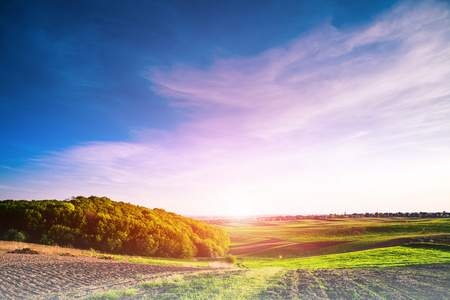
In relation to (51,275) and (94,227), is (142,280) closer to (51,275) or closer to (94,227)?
(51,275)

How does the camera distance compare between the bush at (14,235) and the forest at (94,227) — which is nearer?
the bush at (14,235)

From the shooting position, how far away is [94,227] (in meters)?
31.4

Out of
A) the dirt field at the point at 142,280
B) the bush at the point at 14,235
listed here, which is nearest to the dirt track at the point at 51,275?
the dirt field at the point at 142,280

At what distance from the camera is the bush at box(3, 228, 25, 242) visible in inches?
1075

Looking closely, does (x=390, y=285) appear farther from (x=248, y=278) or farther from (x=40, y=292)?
(x=40, y=292)

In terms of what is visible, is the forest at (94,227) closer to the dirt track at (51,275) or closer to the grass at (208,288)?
the dirt track at (51,275)

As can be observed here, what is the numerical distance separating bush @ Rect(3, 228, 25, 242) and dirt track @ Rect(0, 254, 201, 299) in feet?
35.6

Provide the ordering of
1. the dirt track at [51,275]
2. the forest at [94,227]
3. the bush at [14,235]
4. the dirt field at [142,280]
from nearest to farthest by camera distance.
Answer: the dirt track at [51,275] < the dirt field at [142,280] < the bush at [14,235] < the forest at [94,227]

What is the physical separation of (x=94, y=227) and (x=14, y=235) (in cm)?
850

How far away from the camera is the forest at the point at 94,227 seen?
28.8 meters

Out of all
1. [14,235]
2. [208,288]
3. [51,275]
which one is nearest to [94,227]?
[14,235]

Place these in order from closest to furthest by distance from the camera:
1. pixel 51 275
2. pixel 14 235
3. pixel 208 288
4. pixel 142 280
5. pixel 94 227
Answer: pixel 208 288 → pixel 51 275 → pixel 142 280 → pixel 14 235 → pixel 94 227

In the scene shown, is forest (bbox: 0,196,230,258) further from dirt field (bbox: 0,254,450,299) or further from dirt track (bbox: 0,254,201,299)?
dirt field (bbox: 0,254,450,299)

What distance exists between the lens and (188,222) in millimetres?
52969
